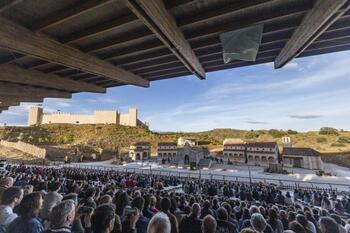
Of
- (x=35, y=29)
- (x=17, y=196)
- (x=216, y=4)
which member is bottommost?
(x=17, y=196)

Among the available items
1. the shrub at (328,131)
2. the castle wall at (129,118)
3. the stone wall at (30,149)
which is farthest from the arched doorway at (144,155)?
the shrub at (328,131)

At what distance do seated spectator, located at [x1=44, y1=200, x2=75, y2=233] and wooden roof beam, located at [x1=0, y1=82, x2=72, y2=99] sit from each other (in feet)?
22.0

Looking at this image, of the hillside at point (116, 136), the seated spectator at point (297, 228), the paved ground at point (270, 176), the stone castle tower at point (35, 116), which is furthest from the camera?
the stone castle tower at point (35, 116)

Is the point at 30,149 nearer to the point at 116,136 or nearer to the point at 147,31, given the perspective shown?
the point at 116,136

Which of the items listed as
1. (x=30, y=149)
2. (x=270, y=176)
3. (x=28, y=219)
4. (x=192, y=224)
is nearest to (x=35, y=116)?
(x=30, y=149)

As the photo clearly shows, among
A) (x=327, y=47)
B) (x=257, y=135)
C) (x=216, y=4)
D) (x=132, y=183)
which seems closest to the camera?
(x=216, y=4)

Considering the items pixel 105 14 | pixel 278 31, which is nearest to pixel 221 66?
pixel 278 31

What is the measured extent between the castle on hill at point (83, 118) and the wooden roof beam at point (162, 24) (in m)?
112

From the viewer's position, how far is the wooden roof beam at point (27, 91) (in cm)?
713

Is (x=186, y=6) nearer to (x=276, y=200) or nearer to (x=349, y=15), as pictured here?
(x=349, y=15)

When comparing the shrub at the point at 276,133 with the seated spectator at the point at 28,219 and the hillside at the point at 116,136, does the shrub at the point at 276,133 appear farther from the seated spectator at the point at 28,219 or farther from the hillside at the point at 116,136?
the seated spectator at the point at 28,219

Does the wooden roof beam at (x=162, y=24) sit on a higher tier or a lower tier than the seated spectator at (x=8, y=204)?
higher

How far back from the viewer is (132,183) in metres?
15.0

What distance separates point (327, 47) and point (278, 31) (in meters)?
1.62
